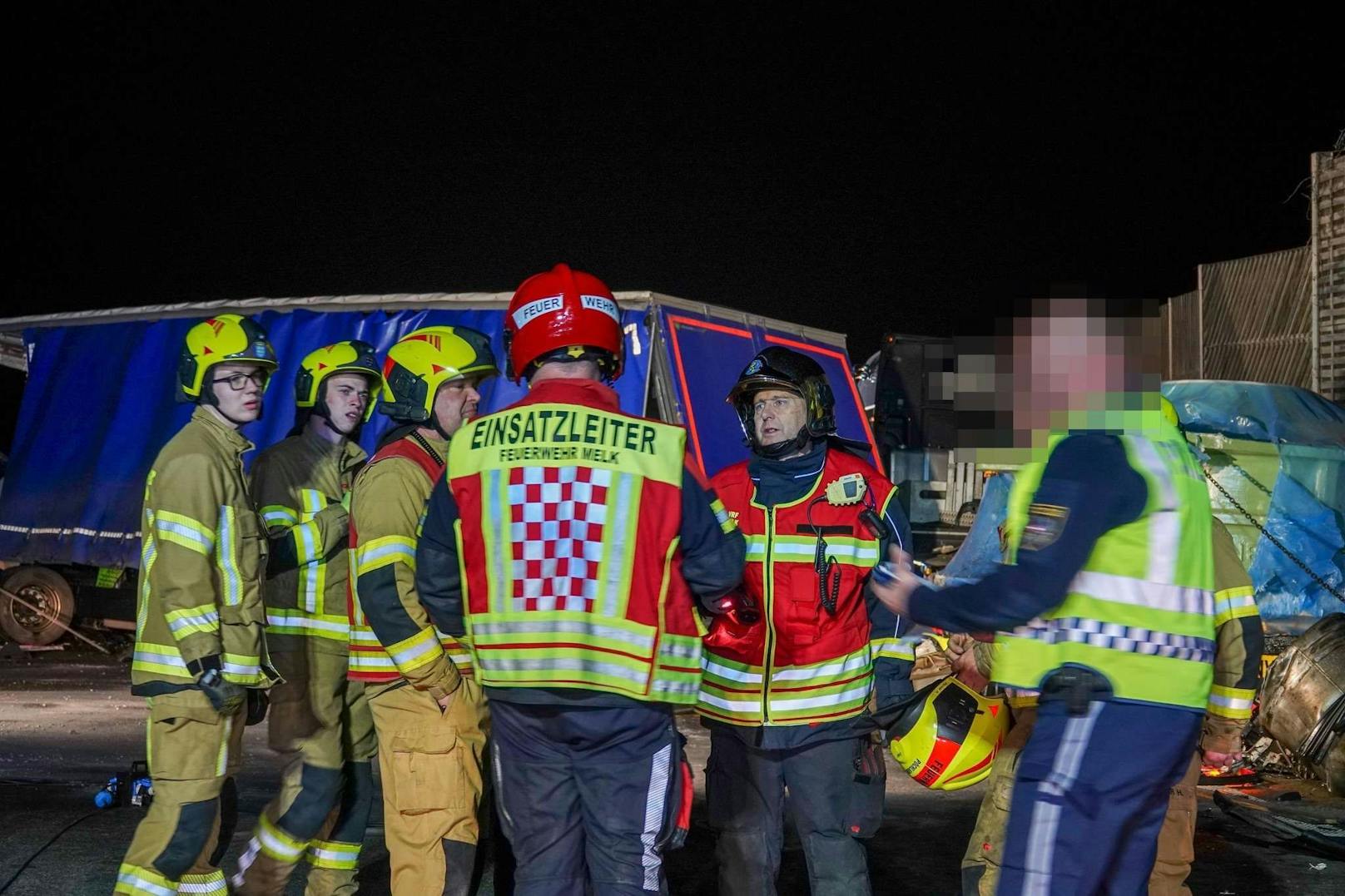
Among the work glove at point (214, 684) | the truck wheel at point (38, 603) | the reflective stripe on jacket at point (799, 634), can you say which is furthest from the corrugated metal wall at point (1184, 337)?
the work glove at point (214, 684)

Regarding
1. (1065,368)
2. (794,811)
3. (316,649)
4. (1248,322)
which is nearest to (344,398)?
(316,649)

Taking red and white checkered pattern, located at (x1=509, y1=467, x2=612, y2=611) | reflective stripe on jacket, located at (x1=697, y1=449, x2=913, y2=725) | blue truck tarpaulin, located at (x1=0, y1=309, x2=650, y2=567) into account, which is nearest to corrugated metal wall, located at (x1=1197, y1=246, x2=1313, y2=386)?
blue truck tarpaulin, located at (x1=0, y1=309, x2=650, y2=567)

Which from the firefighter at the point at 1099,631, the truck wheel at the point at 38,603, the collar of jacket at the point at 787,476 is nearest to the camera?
the firefighter at the point at 1099,631

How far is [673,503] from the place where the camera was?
11.9ft

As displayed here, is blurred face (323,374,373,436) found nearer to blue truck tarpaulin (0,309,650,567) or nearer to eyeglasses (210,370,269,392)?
eyeglasses (210,370,269,392)

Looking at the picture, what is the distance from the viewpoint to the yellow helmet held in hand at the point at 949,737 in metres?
4.69

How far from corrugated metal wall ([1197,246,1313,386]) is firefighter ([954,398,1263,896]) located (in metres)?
12.6

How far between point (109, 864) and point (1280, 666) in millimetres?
7097

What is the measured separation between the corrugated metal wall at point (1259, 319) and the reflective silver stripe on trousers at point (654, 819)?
565 inches

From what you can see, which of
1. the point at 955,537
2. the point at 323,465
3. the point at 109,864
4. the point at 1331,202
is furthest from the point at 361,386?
the point at 1331,202

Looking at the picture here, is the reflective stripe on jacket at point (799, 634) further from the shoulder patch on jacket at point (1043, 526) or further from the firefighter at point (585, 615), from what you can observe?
the shoulder patch on jacket at point (1043, 526)

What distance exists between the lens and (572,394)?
372 cm

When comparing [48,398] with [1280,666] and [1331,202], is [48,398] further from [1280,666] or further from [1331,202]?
[1331,202]

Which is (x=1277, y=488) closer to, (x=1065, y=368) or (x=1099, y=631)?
(x=1065, y=368)
